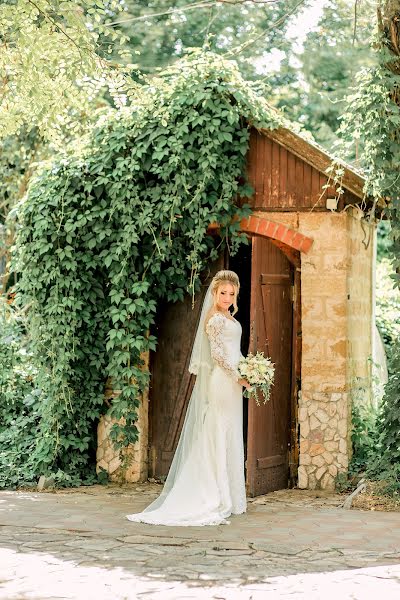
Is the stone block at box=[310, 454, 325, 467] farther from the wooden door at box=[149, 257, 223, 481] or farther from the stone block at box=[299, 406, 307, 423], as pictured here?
the wooden door at box=[149, 257, 223, 481]

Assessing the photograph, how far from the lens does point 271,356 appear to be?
1017 centimetres

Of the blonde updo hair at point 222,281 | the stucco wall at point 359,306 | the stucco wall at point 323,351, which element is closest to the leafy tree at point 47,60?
the blonde updo hair at point 222,281

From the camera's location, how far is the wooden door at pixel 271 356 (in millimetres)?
9828

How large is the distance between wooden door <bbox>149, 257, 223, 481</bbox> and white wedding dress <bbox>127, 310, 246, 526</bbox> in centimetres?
195

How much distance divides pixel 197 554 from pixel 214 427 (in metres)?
2.02

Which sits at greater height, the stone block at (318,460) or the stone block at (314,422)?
the stone block at (314,422)

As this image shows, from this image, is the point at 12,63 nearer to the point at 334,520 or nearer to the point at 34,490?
the point at 34,490

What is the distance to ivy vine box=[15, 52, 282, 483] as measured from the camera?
33.8 feet

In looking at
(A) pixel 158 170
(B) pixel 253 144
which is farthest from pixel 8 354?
(B) pixel 253 144

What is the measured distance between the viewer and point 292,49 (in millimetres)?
20734

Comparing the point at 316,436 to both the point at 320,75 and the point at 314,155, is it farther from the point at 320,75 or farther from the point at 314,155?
the point at 320,75

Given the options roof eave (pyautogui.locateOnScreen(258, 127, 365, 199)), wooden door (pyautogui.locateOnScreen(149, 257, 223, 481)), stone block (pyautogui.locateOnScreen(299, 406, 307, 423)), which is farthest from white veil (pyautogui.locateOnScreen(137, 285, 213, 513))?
roof eave (pyautogui.locateOnScreen(258, 127, 365, 199))

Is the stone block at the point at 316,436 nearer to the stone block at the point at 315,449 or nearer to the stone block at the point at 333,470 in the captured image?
the stone block at the point at 315,449

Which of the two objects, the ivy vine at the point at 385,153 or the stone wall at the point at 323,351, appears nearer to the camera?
the ivy vine at the point at 385,153
